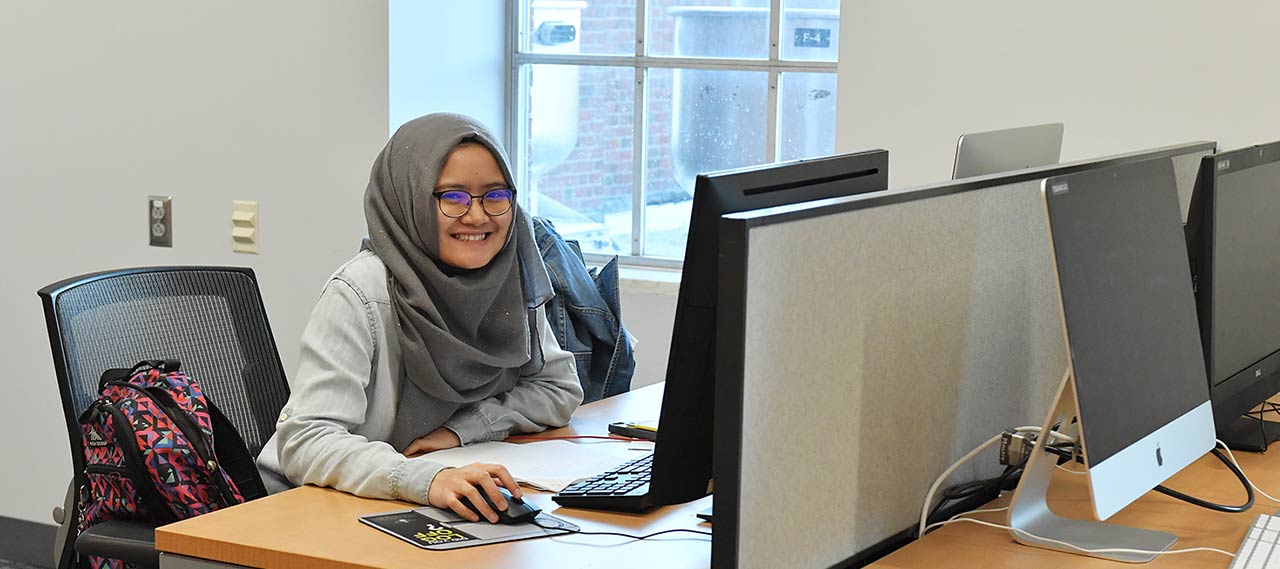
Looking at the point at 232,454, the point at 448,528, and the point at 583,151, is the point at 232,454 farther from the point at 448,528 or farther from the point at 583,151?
the point at 583,151

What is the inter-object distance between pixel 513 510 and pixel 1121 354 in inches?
29.3

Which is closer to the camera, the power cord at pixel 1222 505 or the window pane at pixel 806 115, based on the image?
the power cord at pixel 1222 505

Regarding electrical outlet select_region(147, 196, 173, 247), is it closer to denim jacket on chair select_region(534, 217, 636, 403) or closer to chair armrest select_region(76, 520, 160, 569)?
denim jacket on chair select_region(534, 217, 636, 403)

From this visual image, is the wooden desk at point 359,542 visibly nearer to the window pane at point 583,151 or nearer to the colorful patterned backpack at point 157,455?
the colorful patterned backpack at point 157,455

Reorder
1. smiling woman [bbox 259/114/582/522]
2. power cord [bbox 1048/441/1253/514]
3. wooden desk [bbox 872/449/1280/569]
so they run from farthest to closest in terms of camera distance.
Answer: smiling woman [bbox 259/114/582/522], power cord [bbox 1048/441/1253/514], wooden desk [bbox 872/449/1280/569]

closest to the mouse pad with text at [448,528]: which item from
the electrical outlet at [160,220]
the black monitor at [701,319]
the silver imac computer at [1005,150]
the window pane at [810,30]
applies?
the black monitor at [701,319]

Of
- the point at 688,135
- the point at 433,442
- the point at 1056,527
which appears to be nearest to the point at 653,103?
the point at 688,135

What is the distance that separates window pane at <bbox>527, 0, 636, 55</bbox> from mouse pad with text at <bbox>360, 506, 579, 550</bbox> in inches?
81.8

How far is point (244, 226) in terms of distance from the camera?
365cm

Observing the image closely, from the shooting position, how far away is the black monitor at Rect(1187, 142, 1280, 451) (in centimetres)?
190

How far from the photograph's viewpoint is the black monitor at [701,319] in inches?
56.8

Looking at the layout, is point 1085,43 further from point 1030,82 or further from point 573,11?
point 573,11

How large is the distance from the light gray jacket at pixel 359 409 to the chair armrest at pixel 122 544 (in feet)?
0.68

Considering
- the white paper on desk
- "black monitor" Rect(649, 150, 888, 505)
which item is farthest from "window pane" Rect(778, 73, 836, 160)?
"black monitor" Rect(649, 150, 888, 505)
